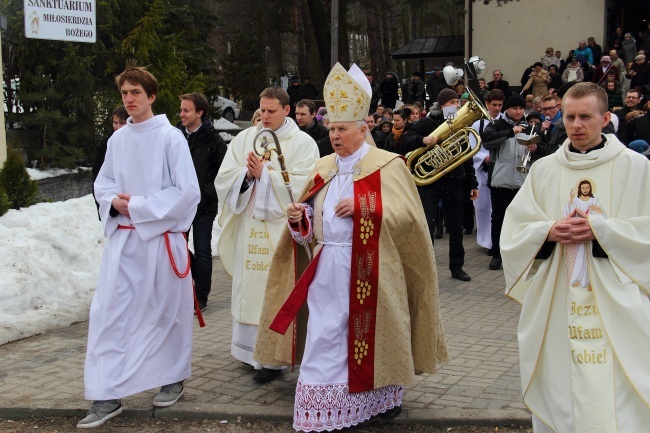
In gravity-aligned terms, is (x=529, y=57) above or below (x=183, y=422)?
above

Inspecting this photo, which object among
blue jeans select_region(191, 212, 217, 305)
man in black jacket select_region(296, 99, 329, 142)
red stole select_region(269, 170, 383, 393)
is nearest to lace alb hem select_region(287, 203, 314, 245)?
red stole select_region(269, 170, 383, 393)

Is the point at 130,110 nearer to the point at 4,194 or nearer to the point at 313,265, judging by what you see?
the point at 313,265

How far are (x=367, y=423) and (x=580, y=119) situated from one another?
2.30 m

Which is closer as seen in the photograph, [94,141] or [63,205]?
[63,205]

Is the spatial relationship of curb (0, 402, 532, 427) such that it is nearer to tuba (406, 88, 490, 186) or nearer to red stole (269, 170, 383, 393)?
red stole (269, 170, 383, 393)

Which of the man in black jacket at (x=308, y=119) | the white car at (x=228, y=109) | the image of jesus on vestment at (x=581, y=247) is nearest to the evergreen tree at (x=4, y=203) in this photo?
the man in black jacket at (x=308, y=119)

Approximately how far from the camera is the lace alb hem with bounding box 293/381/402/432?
16.5 ft

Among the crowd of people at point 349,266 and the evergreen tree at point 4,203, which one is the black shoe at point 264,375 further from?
the evergreen tree at point 4,203

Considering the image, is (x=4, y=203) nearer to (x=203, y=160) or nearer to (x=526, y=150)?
(x=203, y=160)

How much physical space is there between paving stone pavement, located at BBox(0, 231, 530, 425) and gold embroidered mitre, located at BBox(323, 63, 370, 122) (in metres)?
1.90

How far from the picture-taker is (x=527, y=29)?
2531cm

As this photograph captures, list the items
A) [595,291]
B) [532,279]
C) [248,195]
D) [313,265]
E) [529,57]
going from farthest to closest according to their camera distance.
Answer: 1. [529,57]
2. [248,195]
3. [313,265]
4. [532,279]
5. [595,291]

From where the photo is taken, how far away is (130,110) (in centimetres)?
575

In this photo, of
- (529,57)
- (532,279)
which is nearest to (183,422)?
(532,279)
